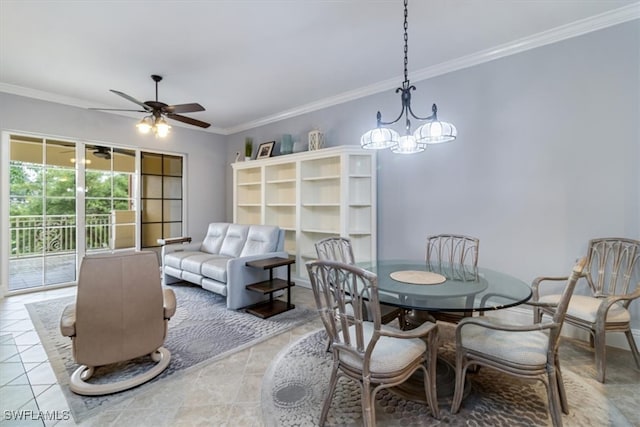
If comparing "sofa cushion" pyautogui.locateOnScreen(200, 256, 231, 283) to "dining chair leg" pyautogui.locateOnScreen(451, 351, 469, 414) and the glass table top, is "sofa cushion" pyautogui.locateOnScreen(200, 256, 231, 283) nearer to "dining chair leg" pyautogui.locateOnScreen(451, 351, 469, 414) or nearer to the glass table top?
the glass table top

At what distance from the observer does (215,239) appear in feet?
15.4

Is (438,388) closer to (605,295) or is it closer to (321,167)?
(605,295)

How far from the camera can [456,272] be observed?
7.57 feet

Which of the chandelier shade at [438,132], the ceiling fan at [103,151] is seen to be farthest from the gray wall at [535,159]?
the ceiling fan at [103,151]

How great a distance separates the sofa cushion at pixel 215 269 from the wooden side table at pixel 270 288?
33 cm

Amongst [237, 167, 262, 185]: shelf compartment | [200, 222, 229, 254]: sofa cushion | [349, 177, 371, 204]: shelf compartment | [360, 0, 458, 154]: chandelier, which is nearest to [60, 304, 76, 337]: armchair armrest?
[360, 0, 458, 154]: chandelier

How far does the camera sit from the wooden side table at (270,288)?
10.7ft

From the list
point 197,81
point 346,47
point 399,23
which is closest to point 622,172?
point 399,23

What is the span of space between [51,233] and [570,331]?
6534 millimetres

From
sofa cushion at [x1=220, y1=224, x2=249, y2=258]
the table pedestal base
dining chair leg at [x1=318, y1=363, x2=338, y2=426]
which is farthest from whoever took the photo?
sofa cushion at [x1=220, y1=224, x2=249, y2=258]

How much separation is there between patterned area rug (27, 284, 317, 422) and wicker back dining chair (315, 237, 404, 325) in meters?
0.97

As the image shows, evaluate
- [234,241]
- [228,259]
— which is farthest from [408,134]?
[234,241]

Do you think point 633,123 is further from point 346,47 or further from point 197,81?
point 197,81

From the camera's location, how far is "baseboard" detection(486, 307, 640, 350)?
247 centimetres
